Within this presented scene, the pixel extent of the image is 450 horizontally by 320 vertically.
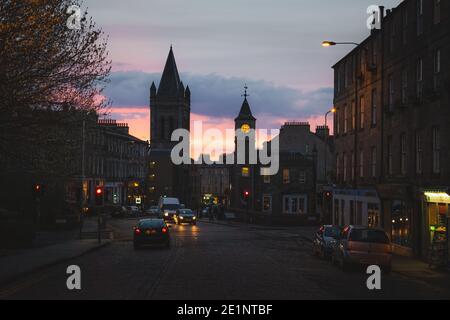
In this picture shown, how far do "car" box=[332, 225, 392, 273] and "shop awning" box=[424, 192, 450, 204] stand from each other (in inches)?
140

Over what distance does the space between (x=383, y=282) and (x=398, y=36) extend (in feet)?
53.3

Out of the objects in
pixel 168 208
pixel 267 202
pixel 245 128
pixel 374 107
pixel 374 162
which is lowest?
pixel 168 208

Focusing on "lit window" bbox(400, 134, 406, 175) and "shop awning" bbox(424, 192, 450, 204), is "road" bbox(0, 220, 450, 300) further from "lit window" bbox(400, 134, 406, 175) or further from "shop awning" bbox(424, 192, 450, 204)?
"lit window" bbox(400, 134, 406, 175)

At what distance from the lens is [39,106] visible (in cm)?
2423

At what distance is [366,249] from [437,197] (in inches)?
204

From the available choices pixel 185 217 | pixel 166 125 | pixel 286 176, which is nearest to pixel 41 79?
pixel 185 217

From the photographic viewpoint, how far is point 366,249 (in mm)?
24219

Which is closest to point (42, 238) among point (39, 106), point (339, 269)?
point (39, 106)

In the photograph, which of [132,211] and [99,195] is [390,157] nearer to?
[99,195]

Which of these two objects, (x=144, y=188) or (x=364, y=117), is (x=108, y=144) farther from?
(x=364, y=117)

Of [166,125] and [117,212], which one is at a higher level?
[166,125]

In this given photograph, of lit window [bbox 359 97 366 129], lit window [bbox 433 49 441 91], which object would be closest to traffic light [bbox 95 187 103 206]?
lit window [bbox 359 97 366 129]

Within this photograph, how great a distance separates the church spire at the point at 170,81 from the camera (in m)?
149
